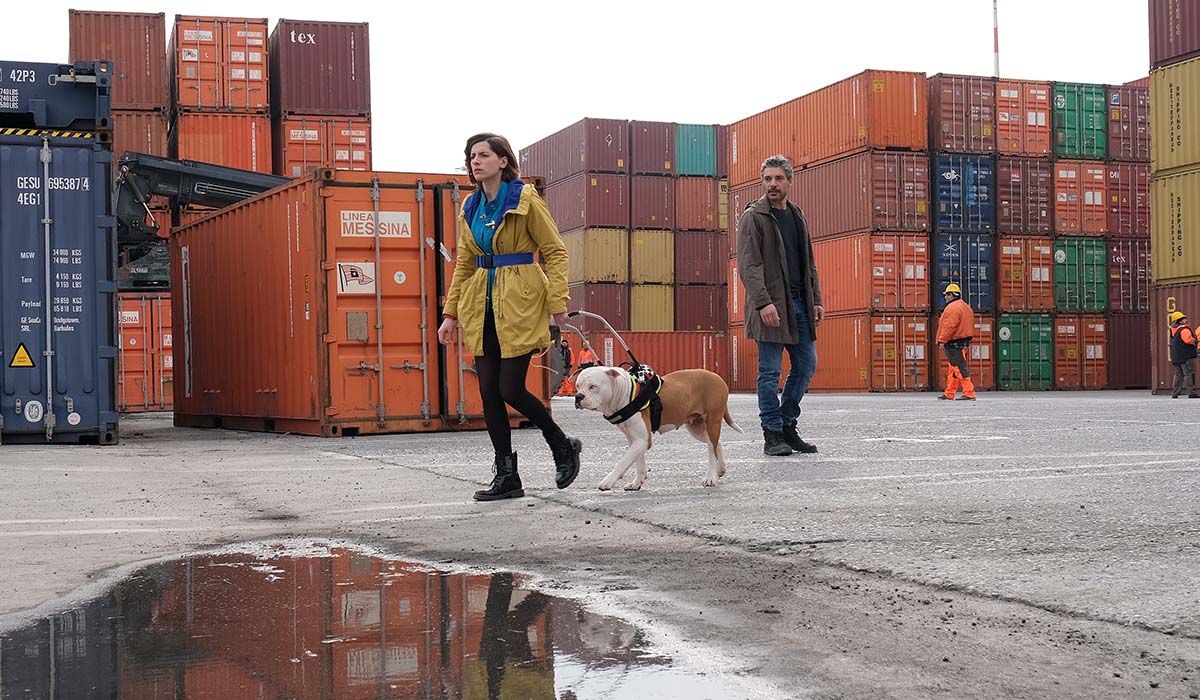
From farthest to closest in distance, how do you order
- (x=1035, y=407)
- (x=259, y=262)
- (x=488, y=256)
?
(x=1035, y=407) < (x=259, y=262) < (x=488, y=256)

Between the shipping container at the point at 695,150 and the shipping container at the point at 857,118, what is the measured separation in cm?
766

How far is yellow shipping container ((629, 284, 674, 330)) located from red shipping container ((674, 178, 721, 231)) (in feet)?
7.10

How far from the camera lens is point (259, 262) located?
576 inches

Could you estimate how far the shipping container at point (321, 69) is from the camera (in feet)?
80.9

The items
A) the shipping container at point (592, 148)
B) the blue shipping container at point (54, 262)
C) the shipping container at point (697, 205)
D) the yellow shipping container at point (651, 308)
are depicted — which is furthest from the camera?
the shipping container at point (697, 205)

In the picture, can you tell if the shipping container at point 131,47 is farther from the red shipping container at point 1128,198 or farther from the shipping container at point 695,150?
the red shipping container at point 1128,198

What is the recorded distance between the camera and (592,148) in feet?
132

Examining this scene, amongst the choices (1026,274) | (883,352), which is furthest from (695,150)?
(883,352)

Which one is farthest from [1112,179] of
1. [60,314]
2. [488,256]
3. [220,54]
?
[488,256]

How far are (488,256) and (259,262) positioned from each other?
28.9ft

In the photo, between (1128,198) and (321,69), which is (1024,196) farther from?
(321,69)

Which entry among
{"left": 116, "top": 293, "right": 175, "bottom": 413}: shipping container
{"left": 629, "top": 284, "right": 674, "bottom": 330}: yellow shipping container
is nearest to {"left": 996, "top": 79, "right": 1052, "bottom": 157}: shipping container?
{"left": 629, "top": 284, "right": 674, "bottom": 330}: yellow shipping container

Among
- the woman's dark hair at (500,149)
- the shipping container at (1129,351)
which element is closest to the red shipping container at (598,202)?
the shipping container at (1129,351)

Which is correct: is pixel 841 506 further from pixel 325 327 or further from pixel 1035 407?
pixel 1035 407
